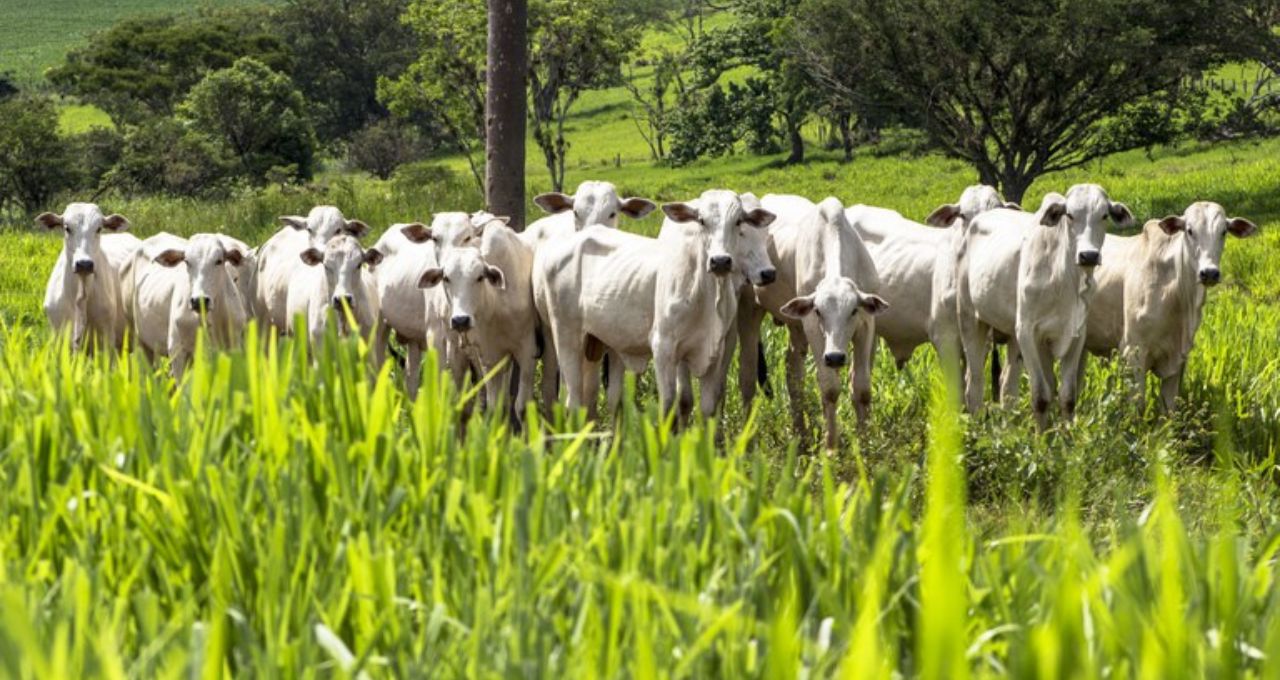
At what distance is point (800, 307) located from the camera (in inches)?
341

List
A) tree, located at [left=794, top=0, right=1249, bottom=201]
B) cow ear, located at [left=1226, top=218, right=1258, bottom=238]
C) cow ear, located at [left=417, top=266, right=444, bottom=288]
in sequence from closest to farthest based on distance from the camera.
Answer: cow ear, located at [left=417, top=266, right=444, bottom=288] → cow ear, located at [left=1226, top=218, right=1258, bottom=238] → tree, located at [left=794, top=0, right=1249, bottom=201]

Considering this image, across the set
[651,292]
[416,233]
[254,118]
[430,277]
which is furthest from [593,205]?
[254,118]

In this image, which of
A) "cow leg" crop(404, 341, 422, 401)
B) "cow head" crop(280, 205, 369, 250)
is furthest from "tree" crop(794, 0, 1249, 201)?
"cow head" crop(280, 205, 369, 250)

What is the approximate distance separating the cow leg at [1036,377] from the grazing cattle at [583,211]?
7.71ft

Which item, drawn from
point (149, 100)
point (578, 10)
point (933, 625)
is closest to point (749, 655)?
point (933, 625)

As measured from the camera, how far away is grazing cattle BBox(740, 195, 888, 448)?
8555 mm

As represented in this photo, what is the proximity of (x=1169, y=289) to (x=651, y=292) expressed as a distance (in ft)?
9.36

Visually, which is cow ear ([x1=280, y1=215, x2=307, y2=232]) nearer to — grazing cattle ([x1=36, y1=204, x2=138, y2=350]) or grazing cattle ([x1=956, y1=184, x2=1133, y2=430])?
grazing cattle ([x1=36, y1=204, x2=138, y2=350])

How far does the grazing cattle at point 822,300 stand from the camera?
855cm

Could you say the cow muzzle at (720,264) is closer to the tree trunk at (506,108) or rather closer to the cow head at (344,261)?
the cow head at (344,261)

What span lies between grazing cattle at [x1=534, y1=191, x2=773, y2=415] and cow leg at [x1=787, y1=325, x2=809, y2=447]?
76 centimetres

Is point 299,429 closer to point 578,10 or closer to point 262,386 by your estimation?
point 262,386

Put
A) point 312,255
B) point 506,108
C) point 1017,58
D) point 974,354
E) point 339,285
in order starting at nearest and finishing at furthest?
1. point 339,285
2. point 312,255
3. point 974,354
4. point 506,108
5. point 1017,58

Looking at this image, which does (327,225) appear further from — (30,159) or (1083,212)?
(30,159)
